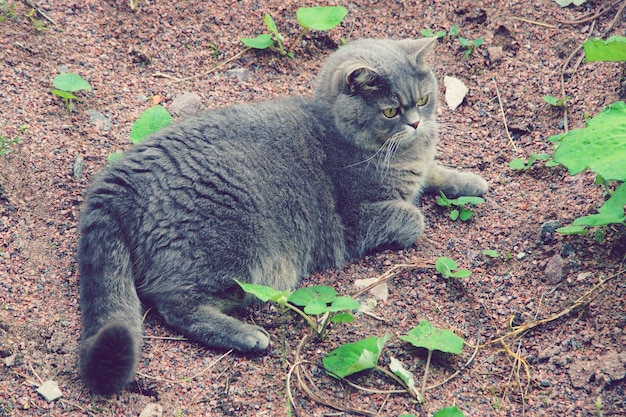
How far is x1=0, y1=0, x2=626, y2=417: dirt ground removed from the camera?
2412 mm

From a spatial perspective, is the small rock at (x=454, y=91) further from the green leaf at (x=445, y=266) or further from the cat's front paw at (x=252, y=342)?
the cat's front paw at (x=252, y=342)

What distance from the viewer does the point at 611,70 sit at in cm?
353

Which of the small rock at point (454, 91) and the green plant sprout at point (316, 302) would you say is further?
the small rock at point (454, 91)

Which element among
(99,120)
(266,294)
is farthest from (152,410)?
(99,120)

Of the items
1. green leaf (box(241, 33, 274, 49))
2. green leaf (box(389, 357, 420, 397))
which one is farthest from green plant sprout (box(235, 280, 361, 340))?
green leaf (box(241, 33, 274, 49))

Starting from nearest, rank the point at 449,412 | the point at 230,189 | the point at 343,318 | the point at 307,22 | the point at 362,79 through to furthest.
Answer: the point at 449,412 < the point at 343,318 < the point at 230,189 < the point at 362,79 < the point at 307,22

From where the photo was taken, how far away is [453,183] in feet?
11.2

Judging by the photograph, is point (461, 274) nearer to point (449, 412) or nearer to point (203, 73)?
point (449, 412)

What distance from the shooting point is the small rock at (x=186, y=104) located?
3633 millimetres

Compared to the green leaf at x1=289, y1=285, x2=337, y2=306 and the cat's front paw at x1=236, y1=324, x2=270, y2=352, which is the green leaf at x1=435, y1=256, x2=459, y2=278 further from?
the cat's front paw at x1=236, y1=324, x2=270, y2=352

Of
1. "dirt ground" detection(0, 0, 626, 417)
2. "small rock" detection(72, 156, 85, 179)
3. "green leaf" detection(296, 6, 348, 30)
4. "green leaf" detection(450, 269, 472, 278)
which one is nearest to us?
"dirt ground" detection(0, 0, 626, 417)

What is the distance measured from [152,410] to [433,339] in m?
1.09

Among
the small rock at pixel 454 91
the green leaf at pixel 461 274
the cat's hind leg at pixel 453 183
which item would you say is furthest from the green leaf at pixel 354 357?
the small rock at pixel 454 91

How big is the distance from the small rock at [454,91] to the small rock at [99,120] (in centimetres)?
195
